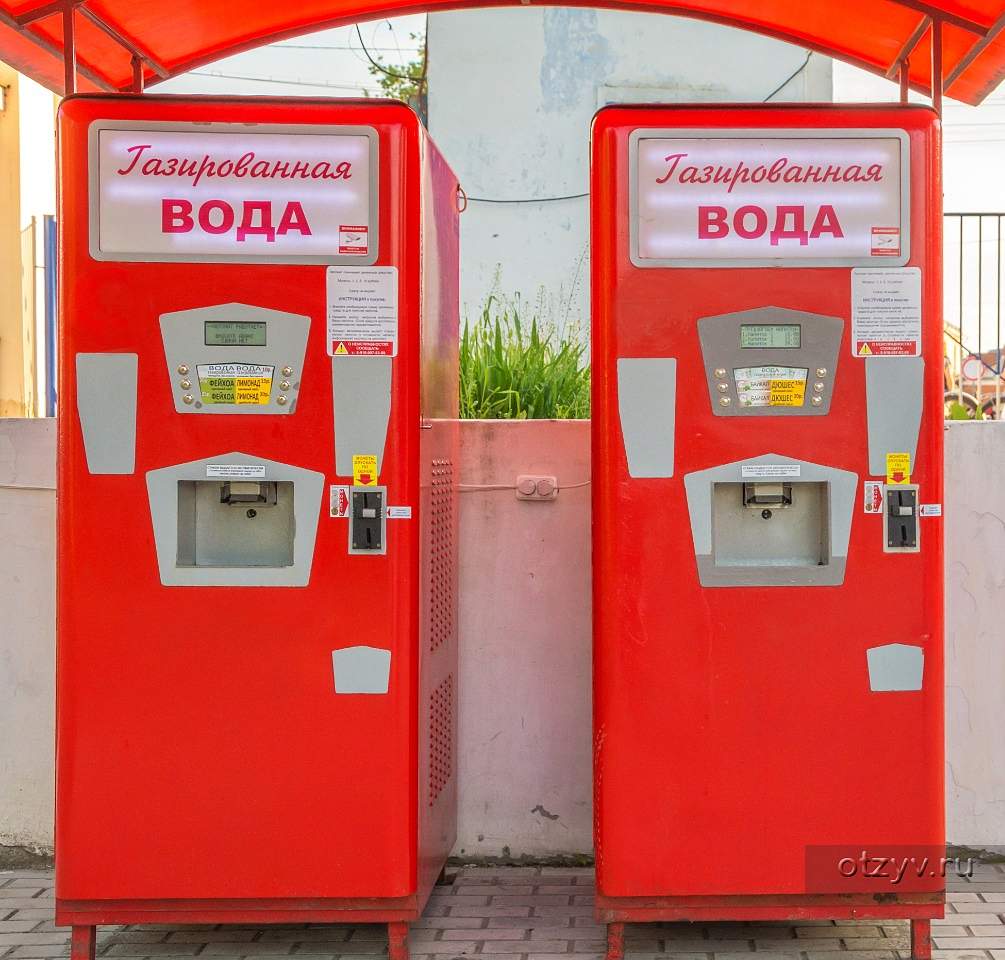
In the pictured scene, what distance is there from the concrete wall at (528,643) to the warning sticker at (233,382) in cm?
99

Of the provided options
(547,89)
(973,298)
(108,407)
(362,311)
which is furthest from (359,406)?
(547,89)

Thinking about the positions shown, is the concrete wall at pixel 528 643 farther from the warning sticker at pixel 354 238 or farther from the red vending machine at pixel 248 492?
the warning sticker at pixel 354 238

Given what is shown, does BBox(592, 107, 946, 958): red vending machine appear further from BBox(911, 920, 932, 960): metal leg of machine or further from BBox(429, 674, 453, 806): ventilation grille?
BBox(429, 674, 453, 806): ventilation grille

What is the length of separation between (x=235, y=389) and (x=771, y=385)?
1332 mm

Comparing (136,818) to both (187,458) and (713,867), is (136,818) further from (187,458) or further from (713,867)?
(713,867)

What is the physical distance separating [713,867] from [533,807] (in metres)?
0.92

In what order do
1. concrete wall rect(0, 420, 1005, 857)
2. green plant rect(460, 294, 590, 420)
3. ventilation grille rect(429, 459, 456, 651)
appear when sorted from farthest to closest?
green plant rect(460, 294, 590, 420), concrete wall rect(0, 420, 1005, 857), ventilation grille rect(429, 459, 456, 651)

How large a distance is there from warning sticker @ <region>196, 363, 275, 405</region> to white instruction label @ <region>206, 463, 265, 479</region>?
158 mm

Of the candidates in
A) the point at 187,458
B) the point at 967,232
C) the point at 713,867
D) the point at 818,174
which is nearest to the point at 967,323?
the point at 967,232

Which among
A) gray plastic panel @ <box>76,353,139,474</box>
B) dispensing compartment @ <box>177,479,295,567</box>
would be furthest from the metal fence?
gray plastic panel @ <box>76,353,139,474</box>

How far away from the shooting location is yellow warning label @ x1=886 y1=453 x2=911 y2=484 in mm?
3072

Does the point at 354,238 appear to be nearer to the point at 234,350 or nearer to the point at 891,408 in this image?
the point at 234,350

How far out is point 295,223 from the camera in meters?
3.04

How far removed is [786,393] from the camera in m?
3.06
